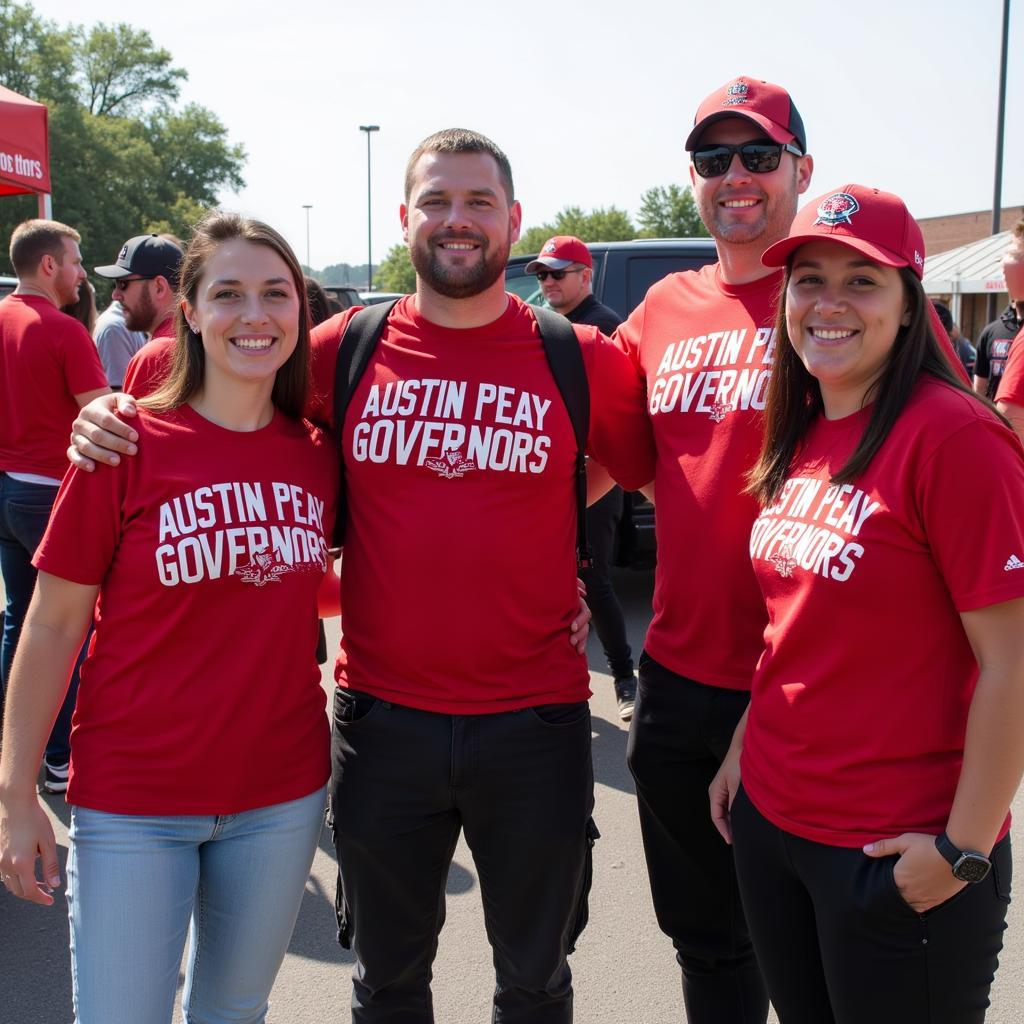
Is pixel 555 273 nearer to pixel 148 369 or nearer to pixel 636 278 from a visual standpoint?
pixel 636 278

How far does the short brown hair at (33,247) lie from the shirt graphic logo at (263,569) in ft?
11.8

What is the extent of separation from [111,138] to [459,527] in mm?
49979

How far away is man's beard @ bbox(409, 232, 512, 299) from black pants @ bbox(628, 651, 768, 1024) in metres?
1.07

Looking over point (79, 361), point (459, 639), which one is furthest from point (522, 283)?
point (459, 639)

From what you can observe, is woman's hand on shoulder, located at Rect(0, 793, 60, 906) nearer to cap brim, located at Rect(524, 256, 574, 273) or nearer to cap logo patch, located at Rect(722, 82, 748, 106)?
cap logo patch, located at Rect(722, 82, 748, 106)

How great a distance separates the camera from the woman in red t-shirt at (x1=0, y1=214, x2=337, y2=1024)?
2076 mm

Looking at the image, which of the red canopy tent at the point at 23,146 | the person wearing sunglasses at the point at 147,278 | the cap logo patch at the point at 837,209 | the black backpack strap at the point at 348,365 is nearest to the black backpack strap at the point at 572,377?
the black backpack strap at the point at 348,365

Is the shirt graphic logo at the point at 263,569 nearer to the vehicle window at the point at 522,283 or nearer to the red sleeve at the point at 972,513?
the red sleeve at the point at 972,513

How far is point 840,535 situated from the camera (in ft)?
6.19

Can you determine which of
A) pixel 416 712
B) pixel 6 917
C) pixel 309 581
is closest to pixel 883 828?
pixel 416 712

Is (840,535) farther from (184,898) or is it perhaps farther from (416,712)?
(184,898)

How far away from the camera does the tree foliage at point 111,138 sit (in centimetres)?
4159

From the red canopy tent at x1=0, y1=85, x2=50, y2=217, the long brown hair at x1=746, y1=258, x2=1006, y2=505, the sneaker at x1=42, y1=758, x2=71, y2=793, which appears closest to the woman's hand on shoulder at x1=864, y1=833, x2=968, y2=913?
the long brown hair at x1=746, y1=258, x2=1006, y2=505

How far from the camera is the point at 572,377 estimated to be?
2.58m
